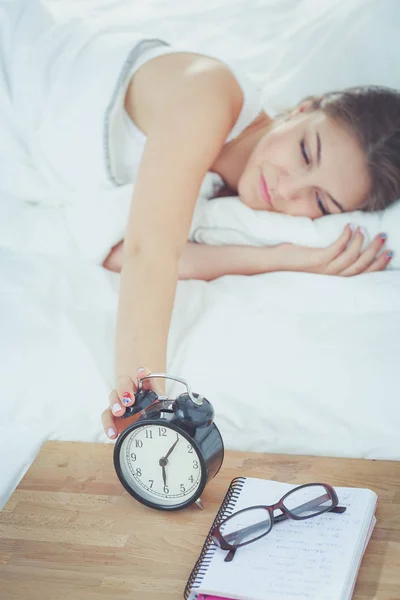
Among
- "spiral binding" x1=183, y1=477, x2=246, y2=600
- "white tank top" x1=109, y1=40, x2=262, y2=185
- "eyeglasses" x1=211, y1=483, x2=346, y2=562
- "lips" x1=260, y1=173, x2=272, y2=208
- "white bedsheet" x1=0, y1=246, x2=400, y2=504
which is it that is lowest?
"white bedsheet" x1=0, y1=246, x2=400, y2=504

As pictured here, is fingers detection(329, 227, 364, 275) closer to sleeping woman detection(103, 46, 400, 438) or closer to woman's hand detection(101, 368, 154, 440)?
sleeping woman detection(103, 46, 400, 438)

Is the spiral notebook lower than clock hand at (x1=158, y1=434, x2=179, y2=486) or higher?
lower

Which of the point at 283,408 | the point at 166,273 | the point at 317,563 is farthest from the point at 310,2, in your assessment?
the point at 317,563

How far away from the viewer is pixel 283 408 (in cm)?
127

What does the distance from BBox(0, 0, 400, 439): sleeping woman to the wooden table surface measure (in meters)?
0.26

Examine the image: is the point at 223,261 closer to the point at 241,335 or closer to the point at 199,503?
the point at 241,335

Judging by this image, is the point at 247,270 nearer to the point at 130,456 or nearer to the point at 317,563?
the point at 130,456

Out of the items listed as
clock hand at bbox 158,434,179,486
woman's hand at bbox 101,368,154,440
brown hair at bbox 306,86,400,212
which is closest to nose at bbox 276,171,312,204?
brown hair at bbox 306,86,400,212

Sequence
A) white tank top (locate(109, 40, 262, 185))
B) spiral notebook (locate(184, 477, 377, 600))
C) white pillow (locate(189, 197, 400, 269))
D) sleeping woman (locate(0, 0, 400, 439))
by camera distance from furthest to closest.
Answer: white tank top (locate(109, 40, 262, 185)) → white pillow (locate(189, 197, 400, 269)) → sleeping woman (locate(0, 0, 400, 439)) → spiral notebook (locate(184, 477, 377, 600))

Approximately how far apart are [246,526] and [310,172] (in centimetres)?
77

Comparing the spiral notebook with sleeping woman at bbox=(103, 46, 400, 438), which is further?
sleeping woman at bbox=(103, 46, 400, 438)

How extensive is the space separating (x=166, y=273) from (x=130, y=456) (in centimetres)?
41

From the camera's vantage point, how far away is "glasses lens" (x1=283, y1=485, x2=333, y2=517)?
0.99 m

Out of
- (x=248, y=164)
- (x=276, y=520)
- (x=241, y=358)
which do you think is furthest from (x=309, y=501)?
(x=248, y=164)
